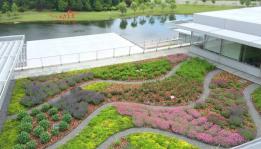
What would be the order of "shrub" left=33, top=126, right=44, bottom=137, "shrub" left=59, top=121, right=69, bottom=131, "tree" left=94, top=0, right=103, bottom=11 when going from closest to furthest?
"shrub" left=33, top=126, right=44, bottom=137 < "shrub" left=59, top=121, right=69, bottom=131 < "tree" left=94, top=0, right=103, bottom=11

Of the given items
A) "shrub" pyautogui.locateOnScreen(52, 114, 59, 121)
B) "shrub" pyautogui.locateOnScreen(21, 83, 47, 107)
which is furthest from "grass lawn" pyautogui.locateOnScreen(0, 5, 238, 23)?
"shrub" pyautogui.locateOnScreen(52, 114, 59, 121)

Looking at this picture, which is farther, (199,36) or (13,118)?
(199,36)

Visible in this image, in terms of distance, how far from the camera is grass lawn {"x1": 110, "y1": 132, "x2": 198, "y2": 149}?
52.4 feet

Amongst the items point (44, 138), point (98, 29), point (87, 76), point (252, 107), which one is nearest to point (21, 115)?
point (44, 138)

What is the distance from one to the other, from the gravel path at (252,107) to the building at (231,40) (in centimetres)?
164

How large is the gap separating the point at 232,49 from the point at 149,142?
15.2 metres

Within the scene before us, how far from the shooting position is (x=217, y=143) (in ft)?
54.0

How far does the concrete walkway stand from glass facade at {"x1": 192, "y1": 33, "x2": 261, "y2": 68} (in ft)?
8.51

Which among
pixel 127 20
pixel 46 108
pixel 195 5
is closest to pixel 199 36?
pixel 46 108

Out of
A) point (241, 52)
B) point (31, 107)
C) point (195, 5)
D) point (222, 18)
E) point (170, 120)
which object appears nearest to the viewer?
point (170, 120)

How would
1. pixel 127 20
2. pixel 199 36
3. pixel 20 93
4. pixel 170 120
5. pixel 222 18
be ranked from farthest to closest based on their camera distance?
pixel 127 20 → pixel 199 36 → pixel 222 18 → pixel 20 93 → pixel 170 120

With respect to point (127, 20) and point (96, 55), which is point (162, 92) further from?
point (127, 20)

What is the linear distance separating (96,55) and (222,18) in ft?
41.8

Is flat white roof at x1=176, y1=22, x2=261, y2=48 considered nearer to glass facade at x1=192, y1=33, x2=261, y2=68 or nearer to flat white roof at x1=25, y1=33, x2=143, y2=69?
glass facade at x1=192, y1=33, x2=261, y2=68
